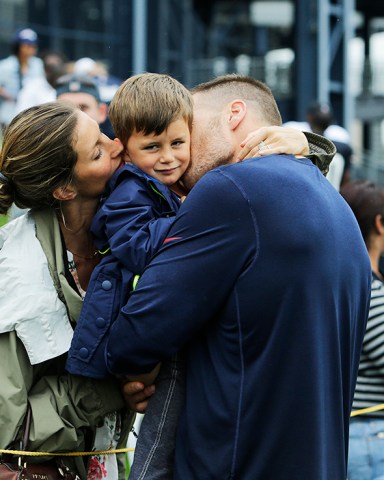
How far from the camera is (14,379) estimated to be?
2979mm

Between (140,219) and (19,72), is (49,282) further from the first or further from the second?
(19,72)

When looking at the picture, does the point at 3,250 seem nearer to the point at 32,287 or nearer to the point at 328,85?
the point at 32,287

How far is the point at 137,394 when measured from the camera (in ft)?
9.94

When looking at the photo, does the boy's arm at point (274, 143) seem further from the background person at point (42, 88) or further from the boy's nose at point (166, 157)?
the background person at point (42, 88)

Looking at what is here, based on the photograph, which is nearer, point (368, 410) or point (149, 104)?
point (149, 104)

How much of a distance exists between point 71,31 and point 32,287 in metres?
15.8

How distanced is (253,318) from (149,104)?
885 mm

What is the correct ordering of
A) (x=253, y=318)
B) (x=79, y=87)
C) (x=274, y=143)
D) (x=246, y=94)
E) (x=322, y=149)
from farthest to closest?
(x=79, y=87) < (x=322, y=149) < (x=246, y=94) < (x=274, y=143) < (x=253, y=318)

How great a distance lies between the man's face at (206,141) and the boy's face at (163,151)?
0.13 ft

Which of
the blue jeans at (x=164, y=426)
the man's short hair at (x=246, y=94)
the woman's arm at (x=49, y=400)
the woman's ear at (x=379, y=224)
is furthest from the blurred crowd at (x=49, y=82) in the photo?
the blue jeans at (x=164, y=426)

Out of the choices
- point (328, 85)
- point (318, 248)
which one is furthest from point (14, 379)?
point (328, 85)

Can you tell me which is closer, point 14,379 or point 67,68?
point 14,379

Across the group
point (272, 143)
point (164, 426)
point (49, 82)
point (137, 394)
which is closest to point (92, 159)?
point (272, 143)

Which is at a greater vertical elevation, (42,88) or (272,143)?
(272,143)
